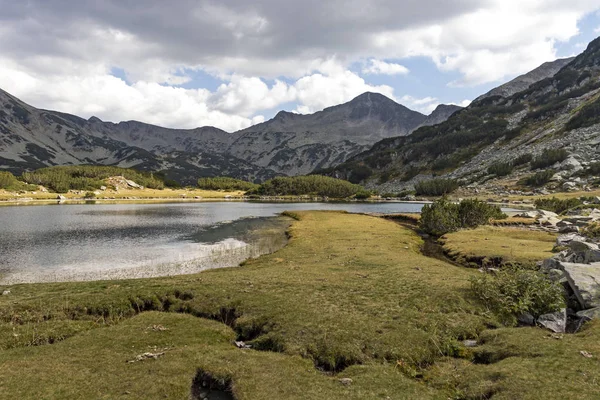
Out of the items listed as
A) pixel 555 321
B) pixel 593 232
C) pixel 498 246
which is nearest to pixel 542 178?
pixel 593 232

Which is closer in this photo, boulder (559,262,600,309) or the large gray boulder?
the large gray boulder

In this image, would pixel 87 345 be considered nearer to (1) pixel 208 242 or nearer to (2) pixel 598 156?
(1) pixel 208 242

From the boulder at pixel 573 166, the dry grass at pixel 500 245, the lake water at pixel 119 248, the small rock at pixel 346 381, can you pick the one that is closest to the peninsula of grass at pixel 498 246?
the dry grass at pixel 500 245

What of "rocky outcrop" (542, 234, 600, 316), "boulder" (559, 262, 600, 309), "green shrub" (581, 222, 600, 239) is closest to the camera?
Answer: "boulder" (559, 262, 600, 309)

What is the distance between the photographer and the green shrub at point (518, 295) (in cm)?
2186

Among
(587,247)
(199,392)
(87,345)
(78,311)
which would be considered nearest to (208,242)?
(78,311)

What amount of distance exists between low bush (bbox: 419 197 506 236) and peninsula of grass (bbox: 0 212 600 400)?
44.9 metres

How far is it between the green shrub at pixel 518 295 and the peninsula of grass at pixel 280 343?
132 cm

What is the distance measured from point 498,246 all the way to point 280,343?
140ft

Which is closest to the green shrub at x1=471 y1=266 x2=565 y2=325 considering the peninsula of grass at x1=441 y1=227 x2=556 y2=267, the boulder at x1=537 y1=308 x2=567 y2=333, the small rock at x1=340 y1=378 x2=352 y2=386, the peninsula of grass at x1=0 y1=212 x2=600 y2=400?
the boulder at x1=537 y1=308 x2=567 y2=333

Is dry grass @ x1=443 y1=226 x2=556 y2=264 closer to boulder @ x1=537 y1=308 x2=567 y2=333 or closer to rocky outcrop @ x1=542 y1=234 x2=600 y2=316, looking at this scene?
rocky outcrop @ x1=542 y1=234 x2=600 y2=316

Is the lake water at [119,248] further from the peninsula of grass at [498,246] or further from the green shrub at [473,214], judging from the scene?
the green shrub at [473,214]

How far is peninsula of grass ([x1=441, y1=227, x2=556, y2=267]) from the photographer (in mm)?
41334

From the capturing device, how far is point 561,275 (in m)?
24.9
